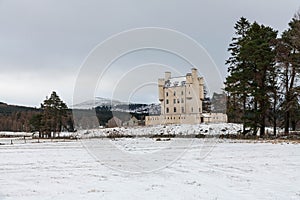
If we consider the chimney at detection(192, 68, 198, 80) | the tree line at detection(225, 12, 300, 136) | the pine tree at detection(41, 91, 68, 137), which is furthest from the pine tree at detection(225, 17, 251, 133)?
the pine tree at detection(41, 91, 68, 137)

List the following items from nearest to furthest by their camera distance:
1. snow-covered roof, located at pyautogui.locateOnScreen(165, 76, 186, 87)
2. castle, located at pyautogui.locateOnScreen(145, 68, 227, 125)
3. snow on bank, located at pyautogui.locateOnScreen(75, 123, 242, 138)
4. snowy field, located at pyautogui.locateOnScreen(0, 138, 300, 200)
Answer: snowy field, located at pyautogui.locateOnScreen(0, 138, 300, 200) < snow on bank, located at pyautogui.locateOnScreen(75, 123, 242, 138) < castle, located at pyautogui.locateOnScreen(145, 68, 227, 125) < snow-covered roof, located at pyautogui.locateOnScreen(165, 76, 186, 87)

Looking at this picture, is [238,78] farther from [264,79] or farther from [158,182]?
[158,182]

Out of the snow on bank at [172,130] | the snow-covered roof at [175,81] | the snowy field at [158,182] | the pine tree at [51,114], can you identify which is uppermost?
the snow-covered roof at [175,81]

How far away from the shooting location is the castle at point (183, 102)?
61156 mm

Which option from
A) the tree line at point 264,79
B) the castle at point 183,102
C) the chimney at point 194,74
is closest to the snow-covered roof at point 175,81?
the castle at point 183,102

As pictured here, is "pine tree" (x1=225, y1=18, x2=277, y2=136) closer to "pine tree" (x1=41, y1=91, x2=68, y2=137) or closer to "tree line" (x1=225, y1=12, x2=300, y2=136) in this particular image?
"tree line" (x1=225, y1=12, x2=300, y2=136)

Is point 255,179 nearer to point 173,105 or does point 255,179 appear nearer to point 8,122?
point 173,105

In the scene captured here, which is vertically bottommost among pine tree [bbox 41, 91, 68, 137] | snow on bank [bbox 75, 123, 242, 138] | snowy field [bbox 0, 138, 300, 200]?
snowy field [bbox 0, 138, 300, 200]

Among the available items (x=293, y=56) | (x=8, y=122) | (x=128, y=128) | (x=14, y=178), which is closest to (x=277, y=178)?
(x=14, y=178)

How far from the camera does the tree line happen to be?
117ft

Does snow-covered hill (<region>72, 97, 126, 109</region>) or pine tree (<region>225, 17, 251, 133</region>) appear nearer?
snow-covered hill (<region>72, 97, 126, 109</region>)

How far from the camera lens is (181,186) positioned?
1032 centimetres

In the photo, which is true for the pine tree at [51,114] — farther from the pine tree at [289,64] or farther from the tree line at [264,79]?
the pine tree at [289,64]

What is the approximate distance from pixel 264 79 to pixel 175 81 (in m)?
31.9
